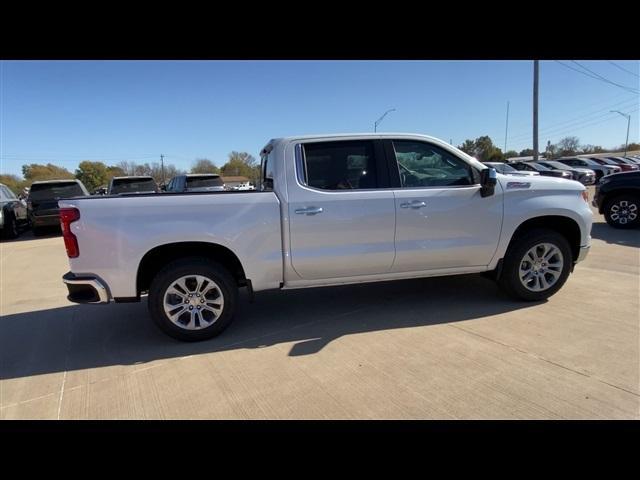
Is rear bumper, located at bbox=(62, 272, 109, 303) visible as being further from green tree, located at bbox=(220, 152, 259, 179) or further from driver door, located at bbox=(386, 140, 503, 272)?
green tree, located at bbox=(220, 152, 259, 179)

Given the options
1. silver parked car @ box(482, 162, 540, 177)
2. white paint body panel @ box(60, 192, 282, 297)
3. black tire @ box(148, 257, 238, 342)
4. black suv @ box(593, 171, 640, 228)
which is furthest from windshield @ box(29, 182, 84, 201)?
black suv @ box(593, 171, 640, 228)

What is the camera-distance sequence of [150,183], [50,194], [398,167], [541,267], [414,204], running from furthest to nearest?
[150,183]
[50,194]
[541,267]
[398,167]
[414,204]

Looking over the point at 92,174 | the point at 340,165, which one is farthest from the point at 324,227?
the point at 92,174

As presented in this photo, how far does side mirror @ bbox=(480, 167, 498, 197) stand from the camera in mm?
4070

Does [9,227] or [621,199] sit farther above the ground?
[621,199]

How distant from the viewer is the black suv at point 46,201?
42.4 feet

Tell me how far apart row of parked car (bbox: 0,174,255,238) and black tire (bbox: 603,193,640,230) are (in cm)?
977

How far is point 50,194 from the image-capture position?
13109 mm

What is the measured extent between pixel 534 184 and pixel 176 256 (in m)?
3.92

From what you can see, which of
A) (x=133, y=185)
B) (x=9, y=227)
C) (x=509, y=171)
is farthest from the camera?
(x=509, y=171)

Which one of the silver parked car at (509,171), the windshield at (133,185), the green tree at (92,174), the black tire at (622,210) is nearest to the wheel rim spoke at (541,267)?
the silver parked car at (509,171)

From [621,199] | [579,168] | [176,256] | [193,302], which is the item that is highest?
[579,168]

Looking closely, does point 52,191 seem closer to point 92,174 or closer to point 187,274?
point 187,274
